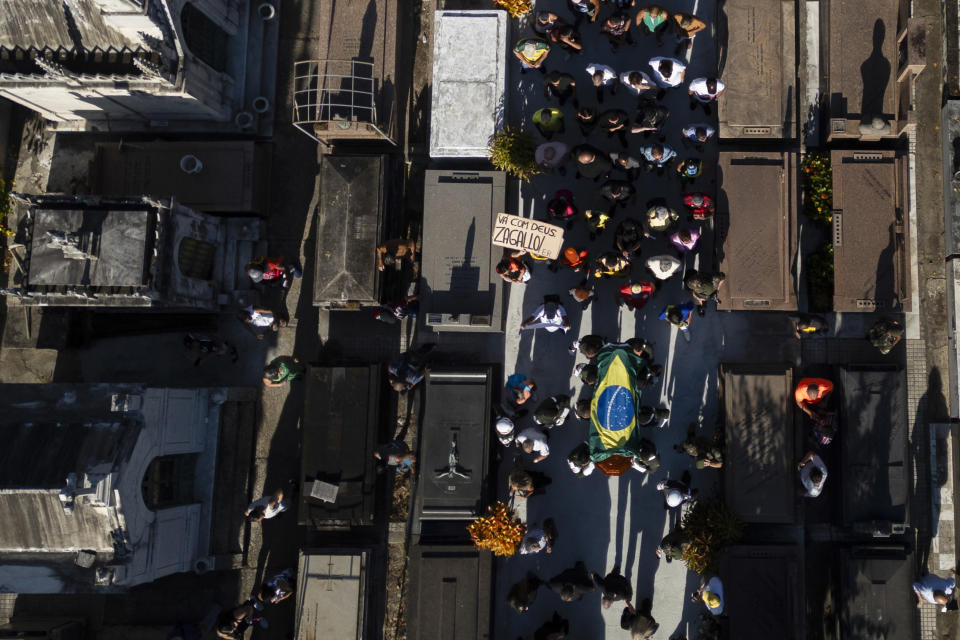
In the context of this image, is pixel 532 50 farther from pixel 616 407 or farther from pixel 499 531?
pixel 499 531

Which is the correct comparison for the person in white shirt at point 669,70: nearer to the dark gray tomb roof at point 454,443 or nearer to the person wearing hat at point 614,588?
the dark gray tomb roof at point 454,443

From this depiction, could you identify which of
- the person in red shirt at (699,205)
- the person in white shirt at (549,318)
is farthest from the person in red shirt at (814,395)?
the person in white shirt at (549,318)

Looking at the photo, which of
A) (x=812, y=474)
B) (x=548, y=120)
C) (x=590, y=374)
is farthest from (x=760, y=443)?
(x=548, y=120)

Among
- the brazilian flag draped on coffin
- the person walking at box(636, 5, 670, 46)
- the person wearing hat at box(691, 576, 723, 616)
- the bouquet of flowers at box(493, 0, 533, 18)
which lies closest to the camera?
the person wearing hat at box(691, 576, 723, 616)

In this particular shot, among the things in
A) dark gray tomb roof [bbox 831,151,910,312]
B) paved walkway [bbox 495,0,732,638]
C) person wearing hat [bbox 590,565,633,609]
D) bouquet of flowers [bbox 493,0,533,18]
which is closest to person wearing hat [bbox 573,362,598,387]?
paved walkway [bbox 495,0,732,638]

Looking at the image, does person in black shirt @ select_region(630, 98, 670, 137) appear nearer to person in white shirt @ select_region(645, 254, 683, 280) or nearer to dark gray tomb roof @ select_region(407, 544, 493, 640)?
person in white shirt @ select_region(645, 254, 683, 280)

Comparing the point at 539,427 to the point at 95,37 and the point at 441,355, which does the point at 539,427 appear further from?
the point at 95,37

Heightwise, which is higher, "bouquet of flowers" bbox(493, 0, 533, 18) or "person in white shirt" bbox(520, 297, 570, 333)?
"bouquet of flowers" bbox(493, 0, 533, 18)

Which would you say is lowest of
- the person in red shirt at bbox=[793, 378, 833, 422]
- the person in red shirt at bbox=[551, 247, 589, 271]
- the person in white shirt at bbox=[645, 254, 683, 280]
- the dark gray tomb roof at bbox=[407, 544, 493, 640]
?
the dark gray tomb roof at bbox=[407, 544, 493, 640]
